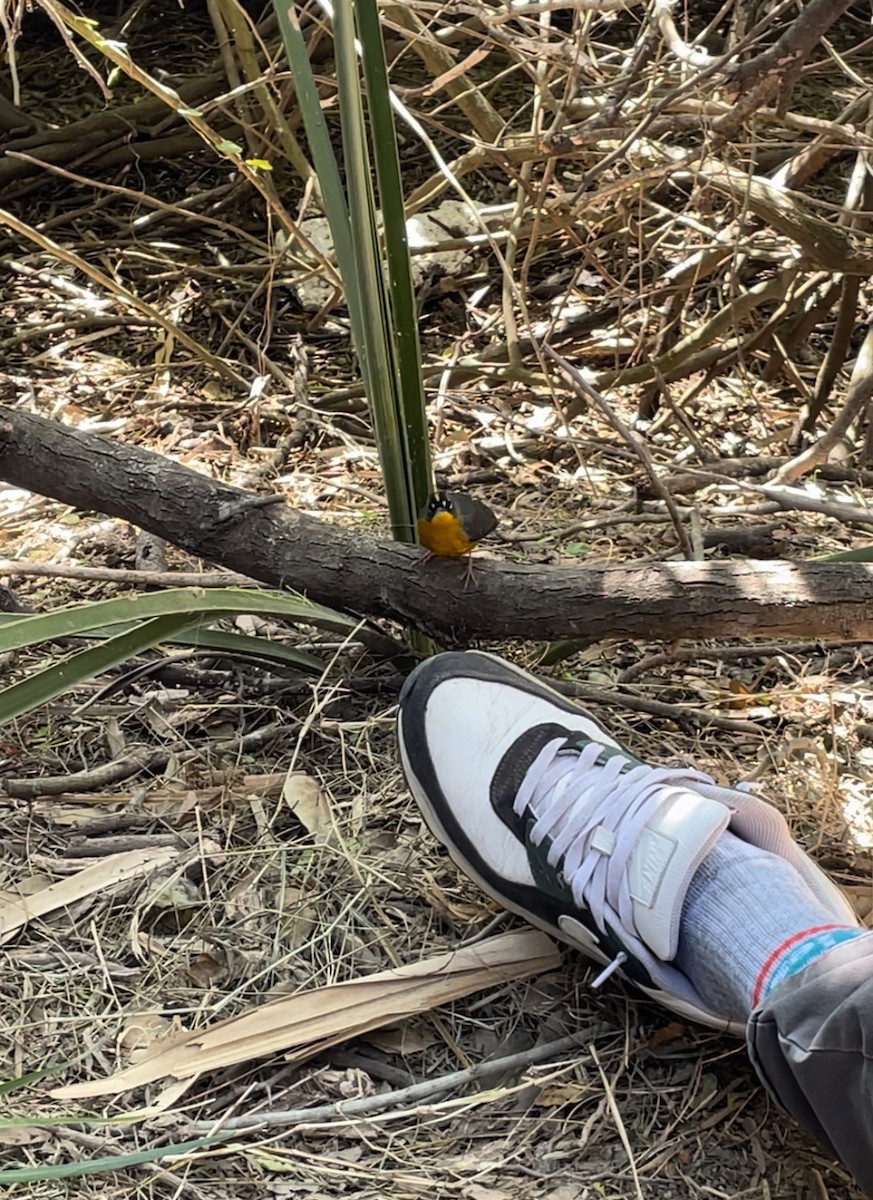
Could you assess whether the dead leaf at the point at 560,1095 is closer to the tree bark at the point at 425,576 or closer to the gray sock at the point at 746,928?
the gray sock at the point at 746,928

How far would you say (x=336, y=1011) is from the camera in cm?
130

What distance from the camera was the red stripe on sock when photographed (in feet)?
4.00

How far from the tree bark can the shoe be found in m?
0.11

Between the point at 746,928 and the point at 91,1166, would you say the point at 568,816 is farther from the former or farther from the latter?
the point at 91,1166

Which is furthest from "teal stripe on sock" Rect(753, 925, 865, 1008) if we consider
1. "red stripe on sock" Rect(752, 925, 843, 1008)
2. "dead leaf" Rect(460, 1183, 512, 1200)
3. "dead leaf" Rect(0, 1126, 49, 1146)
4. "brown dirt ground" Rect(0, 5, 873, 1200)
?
"dead leaf" Rect(0, 1126, 49, 1146)

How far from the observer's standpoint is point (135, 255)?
345 cm

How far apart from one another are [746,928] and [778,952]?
48mm

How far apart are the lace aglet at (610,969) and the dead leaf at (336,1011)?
0.39 feet

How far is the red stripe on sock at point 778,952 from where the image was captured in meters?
1.22

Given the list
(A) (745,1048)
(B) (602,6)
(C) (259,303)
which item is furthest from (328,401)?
(A) (745,1048)

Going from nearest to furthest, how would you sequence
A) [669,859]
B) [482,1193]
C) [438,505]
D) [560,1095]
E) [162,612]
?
1. [482,1193]
2. [560,1095]
3. [669,859]
4. [162,612]
5. [438,505]

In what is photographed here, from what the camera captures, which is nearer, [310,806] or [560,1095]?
[560,1095]

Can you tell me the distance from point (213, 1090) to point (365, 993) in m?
0.22

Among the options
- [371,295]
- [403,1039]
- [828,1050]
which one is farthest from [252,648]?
[828,1050]
